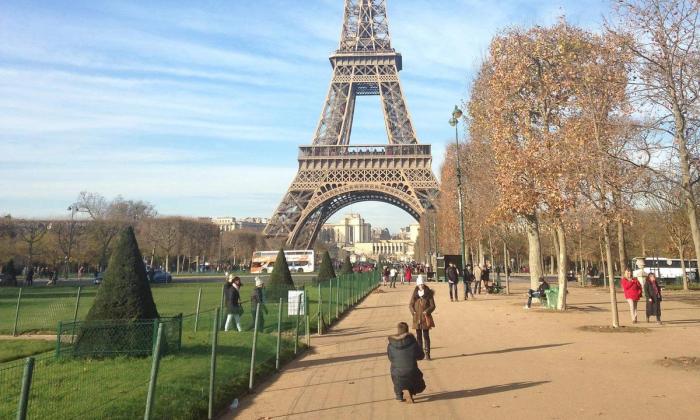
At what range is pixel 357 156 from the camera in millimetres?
75875

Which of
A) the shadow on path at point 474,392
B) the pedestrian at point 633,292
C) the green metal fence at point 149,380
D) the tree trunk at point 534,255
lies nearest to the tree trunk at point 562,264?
the pedestrian at point 633,292

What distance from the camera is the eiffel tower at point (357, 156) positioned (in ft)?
242

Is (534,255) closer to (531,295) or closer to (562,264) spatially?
(531,295)

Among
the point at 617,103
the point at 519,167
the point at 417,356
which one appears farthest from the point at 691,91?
the point at 417,356

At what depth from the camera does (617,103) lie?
51.7 ft

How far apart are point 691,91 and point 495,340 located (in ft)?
23.9

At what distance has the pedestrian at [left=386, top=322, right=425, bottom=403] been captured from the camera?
8.55m

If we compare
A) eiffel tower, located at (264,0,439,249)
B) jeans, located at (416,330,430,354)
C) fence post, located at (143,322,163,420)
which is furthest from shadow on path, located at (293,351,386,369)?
eiffel tower, located at (264,0,439,249)

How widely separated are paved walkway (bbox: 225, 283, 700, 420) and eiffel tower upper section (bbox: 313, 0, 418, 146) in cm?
6184

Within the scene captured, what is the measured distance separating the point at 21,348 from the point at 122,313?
4853 millimetres

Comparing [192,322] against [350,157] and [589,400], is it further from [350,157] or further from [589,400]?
[350,157]

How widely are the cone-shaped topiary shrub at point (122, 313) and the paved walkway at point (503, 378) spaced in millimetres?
2963

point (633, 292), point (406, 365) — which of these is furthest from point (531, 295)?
point (406, 365)

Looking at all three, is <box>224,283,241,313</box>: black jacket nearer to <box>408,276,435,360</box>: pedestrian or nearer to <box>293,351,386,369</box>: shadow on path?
<box>293,351,386,369</box>: shadow on path
